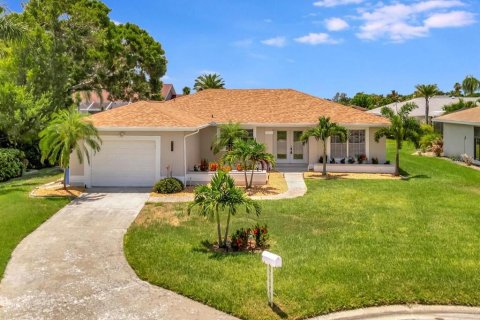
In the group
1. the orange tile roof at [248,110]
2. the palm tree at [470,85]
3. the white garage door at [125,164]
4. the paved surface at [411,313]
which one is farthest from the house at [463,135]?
the palm tree at [470,85]

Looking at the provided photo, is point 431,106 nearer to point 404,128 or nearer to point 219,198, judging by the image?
point 404,128

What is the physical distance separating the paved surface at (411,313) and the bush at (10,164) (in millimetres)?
23382

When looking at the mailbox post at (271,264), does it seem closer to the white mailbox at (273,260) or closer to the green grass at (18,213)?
the white mailbox at (273,260)

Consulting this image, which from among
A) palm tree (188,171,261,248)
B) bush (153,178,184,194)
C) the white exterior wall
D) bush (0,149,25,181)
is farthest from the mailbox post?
the white exterior wall

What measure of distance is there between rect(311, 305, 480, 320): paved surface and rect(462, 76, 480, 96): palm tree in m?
88.4

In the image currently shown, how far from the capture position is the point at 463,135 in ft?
110

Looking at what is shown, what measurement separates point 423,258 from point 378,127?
17473 mm

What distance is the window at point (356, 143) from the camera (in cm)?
2794

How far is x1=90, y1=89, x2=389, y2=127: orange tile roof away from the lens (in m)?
23.3

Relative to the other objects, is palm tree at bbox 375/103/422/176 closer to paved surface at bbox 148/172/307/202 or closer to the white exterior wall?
paved surface at bbox 148/172/307/202

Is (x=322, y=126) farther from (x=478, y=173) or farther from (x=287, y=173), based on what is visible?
(x=478, y=173)

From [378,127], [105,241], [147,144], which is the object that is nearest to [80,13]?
[147,144]

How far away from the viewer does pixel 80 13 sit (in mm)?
34125

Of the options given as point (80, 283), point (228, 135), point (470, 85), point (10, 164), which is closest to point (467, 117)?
point (228, 135)
